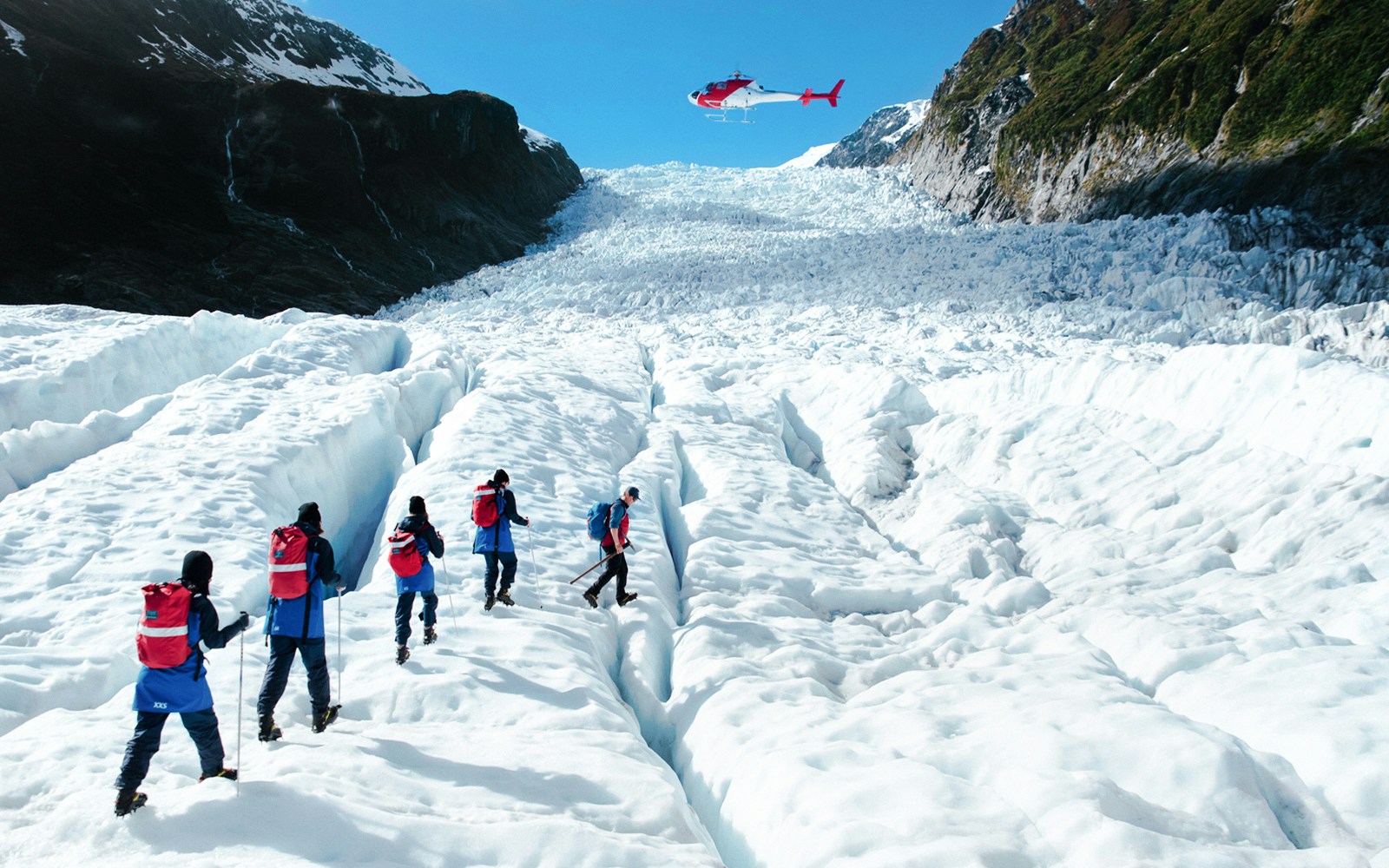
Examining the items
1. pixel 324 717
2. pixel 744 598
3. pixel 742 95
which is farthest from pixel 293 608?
pixel 742 95

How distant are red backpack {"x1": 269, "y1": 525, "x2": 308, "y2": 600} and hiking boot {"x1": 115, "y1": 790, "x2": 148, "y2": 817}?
1.36 metres

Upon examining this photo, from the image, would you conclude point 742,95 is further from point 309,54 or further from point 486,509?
point 309,54

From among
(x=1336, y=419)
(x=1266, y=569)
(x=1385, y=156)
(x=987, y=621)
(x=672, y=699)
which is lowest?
(x=672, y=699)

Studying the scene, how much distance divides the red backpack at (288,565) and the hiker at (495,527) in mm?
2428

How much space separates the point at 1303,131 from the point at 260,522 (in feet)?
118

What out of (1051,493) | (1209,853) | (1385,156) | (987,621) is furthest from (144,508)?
(1385,156)

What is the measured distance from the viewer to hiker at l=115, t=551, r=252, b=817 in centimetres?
381

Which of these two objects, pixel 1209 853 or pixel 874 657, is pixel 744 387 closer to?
pixel 874 657

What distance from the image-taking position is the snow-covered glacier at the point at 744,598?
4203mm

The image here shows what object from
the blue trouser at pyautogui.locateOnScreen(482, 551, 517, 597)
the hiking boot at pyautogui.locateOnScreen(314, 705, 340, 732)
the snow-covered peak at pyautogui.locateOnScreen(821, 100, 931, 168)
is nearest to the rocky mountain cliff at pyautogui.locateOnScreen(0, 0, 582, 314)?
the blue trouser at pyautogui.locateOnScreen(482, 551, 517, 597)

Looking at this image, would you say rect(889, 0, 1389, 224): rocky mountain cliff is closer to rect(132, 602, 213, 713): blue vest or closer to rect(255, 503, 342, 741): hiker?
rect(255, 503, 342, 741): hiker

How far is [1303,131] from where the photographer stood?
26.3 meters

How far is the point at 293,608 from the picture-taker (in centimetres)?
486

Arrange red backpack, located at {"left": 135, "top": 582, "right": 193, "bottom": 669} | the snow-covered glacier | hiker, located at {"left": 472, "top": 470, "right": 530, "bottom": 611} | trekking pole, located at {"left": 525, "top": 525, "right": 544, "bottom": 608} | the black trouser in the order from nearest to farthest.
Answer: red backpack, located at {"left": 135, "top": 582, "right": 193, "bottom": 669}
the snow-covered glacier
hiker, located at {"left": 472, "top": 470, "right": 530, "bottom": 611}
the black trouser
trekking pole, located at {"left": 525, "top": 525, "right": 544, "bottom": 608}
